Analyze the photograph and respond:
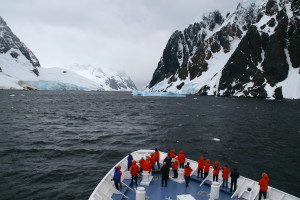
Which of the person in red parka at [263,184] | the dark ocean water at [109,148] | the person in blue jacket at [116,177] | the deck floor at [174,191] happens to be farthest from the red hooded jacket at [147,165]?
the person in red parka at [263,184]

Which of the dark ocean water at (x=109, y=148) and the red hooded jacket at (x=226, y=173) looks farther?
the dark ocean water at (x=109, y=148)

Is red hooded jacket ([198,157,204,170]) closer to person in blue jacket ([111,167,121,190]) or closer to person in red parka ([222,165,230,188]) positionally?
person in red parka ([222,165,230,188])

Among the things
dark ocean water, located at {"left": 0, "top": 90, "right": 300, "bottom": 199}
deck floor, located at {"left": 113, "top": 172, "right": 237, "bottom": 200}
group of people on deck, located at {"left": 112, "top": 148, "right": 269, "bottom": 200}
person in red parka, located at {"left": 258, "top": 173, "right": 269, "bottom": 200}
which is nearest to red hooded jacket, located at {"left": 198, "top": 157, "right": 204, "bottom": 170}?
group of people on deck, located at {"left": 112, "top": 148, "right": 269, "bottom": 200}

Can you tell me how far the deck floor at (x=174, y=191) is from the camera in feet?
64.1

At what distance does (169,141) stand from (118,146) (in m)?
9.04

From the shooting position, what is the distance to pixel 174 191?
2050cm

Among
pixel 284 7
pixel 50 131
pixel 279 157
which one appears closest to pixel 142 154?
pixel 279 157

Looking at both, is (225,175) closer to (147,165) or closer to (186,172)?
(186,172)

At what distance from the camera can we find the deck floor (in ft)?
64.1

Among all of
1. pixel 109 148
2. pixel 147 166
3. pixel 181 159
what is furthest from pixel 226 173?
pixel 109 148

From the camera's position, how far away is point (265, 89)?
160 metres

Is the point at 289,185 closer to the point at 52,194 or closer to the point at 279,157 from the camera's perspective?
the point at 279,157

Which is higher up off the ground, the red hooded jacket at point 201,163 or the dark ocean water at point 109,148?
the red hooded jacket at point 201,163

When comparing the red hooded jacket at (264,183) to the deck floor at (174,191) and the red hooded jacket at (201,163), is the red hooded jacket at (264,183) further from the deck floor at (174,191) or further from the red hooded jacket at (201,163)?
the red hooded jacket at (201,163)
